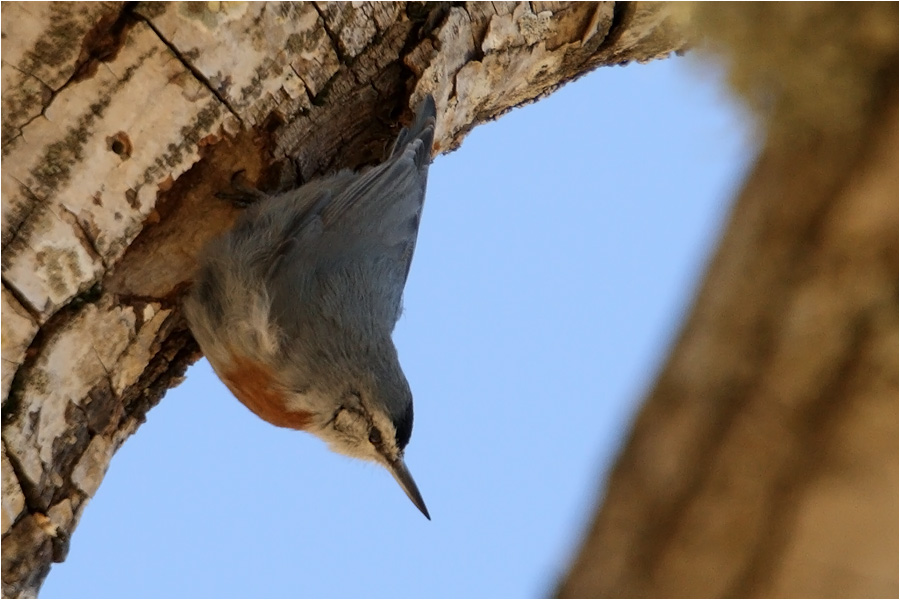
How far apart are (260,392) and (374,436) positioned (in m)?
0.30

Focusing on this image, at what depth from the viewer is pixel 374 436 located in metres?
2.11

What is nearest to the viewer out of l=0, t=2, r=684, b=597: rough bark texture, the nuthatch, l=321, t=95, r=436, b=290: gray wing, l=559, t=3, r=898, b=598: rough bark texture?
l=559, t=3, r=898, b=598: rough bark texture

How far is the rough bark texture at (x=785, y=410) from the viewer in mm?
428

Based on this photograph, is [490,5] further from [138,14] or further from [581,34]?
[138,14]

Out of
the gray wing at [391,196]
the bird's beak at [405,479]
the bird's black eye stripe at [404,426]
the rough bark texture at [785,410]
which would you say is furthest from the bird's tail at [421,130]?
the rough bark texture at [785,410]

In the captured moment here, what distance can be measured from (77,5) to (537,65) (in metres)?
1.30

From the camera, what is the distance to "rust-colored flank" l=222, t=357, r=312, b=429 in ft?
6.41

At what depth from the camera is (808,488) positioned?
436mm

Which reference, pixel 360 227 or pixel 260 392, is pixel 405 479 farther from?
pixel 360 227

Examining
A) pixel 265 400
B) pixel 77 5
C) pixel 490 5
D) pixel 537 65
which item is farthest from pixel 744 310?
pixel 537 65

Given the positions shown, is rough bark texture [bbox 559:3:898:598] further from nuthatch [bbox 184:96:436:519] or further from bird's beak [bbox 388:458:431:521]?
bird's beak [bbox 388:458:431:521]

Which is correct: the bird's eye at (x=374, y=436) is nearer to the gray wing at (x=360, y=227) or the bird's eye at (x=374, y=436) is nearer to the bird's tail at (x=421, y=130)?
the gray wing at (x=360, y=227)

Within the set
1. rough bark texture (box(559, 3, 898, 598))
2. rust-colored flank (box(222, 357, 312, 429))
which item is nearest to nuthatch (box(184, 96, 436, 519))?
rust-colored flank (box(222, 357, 312, 429))

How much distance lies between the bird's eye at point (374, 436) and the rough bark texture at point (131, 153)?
0.47m
